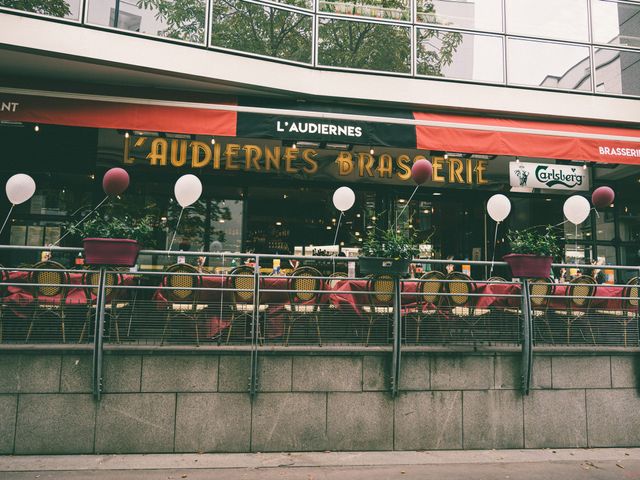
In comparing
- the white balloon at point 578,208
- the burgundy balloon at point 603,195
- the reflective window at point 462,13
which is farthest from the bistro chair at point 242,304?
the reflective window at point 462,13

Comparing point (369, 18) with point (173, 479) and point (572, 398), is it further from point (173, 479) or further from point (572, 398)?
point (173, 479)

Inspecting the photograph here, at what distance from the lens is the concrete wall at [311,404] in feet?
16.8

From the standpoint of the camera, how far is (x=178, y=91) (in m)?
7.99

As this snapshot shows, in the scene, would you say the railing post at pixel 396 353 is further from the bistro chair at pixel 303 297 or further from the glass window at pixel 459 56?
the glass window at pixel 459 56

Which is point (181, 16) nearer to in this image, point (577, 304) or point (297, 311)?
point (297, 311)

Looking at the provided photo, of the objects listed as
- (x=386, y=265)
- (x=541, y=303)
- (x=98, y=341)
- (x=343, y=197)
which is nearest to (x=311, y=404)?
(x=386, y=265)

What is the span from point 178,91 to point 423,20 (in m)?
5.29

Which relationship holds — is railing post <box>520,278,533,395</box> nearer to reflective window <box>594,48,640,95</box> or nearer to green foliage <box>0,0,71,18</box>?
reflective window <box>594,48,640,95</box>

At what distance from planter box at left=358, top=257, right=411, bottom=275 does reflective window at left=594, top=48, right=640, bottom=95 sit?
743cm

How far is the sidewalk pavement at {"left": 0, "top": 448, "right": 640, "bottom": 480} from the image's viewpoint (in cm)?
464

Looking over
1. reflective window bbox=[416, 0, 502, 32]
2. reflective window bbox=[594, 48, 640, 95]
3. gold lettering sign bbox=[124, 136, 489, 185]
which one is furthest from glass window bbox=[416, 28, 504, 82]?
reflective window bbox=[594, 48, 640, 95]

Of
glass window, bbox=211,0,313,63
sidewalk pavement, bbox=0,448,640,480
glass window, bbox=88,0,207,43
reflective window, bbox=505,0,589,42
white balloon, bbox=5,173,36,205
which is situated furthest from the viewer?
reflective window, bbox=505,0,589,42

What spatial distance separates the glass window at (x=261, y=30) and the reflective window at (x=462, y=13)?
8.39ft

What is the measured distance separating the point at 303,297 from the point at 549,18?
8.68 meters
